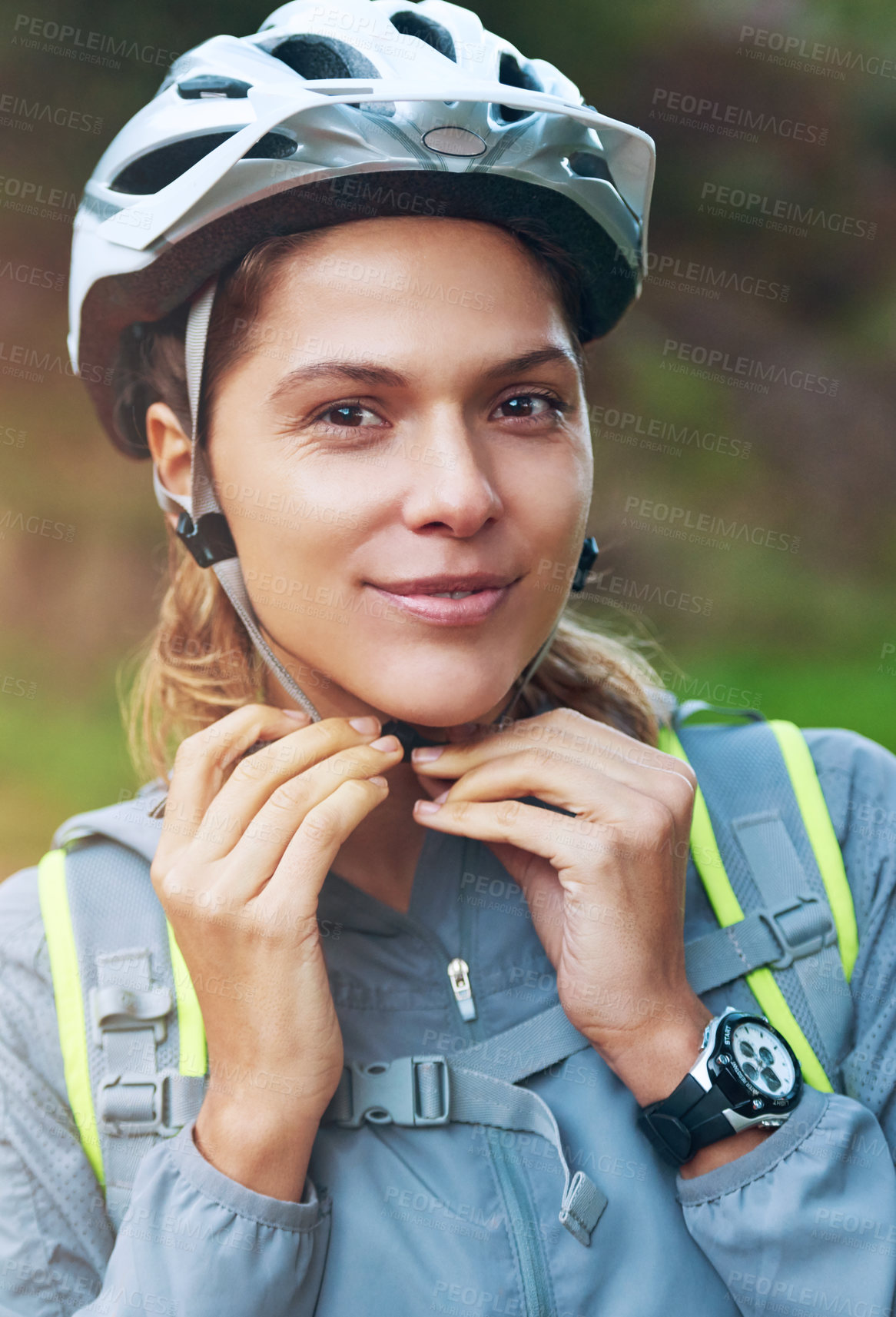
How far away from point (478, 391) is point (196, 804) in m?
0.70

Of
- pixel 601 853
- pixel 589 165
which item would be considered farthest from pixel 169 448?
pixel 601 853

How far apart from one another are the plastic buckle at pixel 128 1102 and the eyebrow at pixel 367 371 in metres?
0.94

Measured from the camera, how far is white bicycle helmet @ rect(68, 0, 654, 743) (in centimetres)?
149

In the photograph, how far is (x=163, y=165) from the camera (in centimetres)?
173

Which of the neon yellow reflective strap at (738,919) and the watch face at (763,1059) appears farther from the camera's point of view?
the neon yellow reflective strap at (738,919)

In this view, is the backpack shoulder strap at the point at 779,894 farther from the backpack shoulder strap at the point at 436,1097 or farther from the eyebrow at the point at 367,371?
the eyebrow at the point at 367,371

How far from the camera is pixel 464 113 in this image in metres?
1.51

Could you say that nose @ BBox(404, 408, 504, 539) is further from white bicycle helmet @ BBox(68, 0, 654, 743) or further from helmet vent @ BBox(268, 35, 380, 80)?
helmet vent @ BBox(268, 35, 380, 80)

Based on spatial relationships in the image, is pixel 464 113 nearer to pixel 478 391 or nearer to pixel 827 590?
pixel 478 391

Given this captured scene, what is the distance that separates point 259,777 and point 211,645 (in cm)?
58

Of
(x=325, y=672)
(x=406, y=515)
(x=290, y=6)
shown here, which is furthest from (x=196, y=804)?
(x=290, y=6)

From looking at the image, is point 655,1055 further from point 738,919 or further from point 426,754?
point 426,754

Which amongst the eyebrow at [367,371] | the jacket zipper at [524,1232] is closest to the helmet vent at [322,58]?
the eyebrow at [367,371]

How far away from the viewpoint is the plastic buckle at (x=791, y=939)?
1.54m
